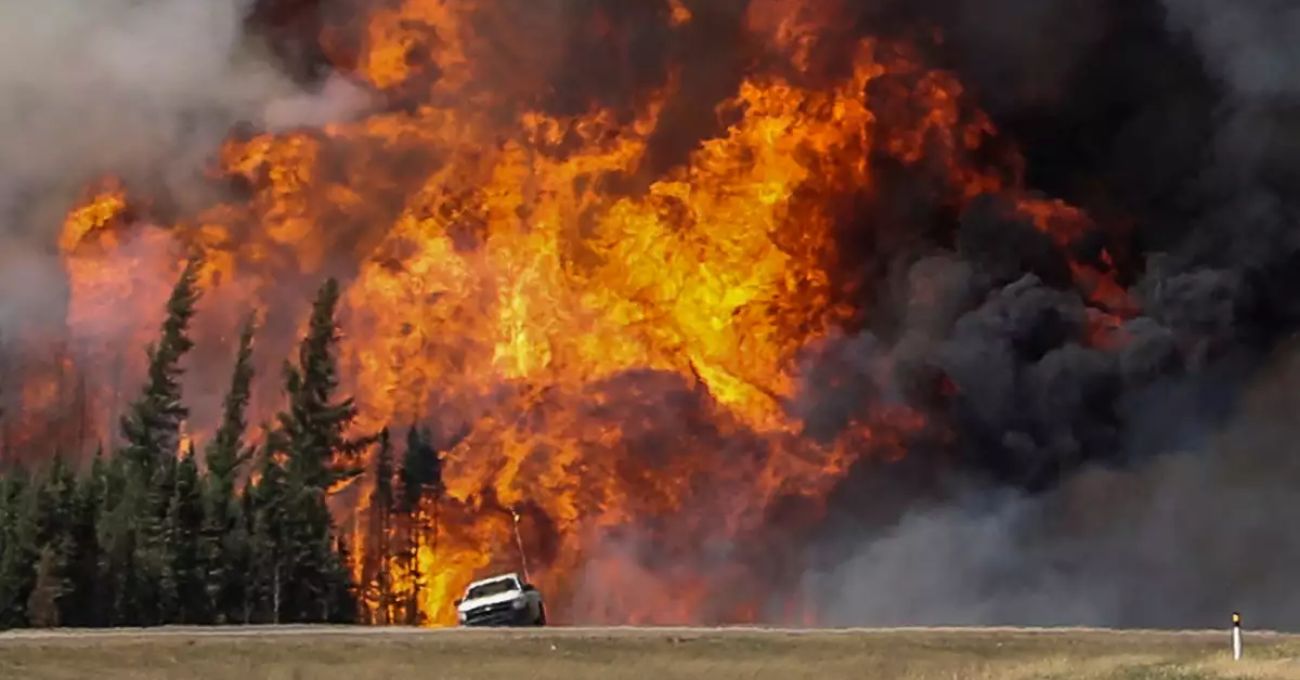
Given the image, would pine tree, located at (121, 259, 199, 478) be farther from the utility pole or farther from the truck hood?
the truck hood

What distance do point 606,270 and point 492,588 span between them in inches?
1041

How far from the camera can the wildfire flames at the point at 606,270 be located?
222 ft

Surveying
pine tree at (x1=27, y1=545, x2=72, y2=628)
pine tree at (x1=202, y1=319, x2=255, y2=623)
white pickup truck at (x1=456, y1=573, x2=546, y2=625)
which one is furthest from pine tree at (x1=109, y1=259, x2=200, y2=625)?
white pickup truck at (x1=456, y1=573, x2=546, y2=625)

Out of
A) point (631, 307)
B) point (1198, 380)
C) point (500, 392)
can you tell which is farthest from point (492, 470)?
point (1198, 380)

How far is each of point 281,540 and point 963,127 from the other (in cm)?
→ 3631

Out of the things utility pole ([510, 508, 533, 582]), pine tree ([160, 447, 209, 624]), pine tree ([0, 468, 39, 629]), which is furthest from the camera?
utility pole ([510, 508, 533, 582])

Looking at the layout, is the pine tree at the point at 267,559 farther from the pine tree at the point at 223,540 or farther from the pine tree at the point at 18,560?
the pine tree at the point at 18,560

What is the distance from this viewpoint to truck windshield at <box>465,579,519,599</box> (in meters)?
47.3

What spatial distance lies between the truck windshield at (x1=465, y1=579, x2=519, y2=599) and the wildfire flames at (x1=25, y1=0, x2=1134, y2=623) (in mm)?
17846

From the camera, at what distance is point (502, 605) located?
46562 mm

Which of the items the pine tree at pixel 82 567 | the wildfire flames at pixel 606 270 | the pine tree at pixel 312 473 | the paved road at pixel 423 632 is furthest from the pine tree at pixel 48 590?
the wildfire flames at pixel 606 270

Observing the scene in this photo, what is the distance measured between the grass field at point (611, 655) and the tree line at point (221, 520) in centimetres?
2136

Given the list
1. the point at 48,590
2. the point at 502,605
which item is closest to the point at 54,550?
the point at 48,590

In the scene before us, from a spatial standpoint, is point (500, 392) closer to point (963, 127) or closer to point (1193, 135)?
point (963, 127)
